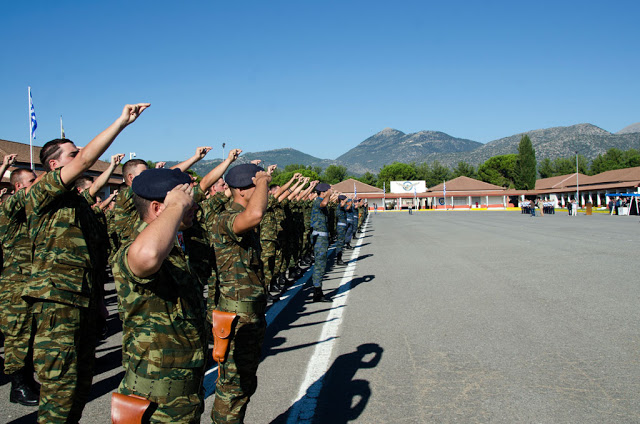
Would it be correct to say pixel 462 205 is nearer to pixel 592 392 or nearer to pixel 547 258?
pixel 547 258

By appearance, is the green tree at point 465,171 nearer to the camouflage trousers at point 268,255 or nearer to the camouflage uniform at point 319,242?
the camouflage uniform at point 319,242

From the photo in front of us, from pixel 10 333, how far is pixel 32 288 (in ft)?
4.63

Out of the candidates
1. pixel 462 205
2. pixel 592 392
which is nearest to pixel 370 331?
pixel 592 392

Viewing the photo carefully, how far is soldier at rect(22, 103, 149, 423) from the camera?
337 centimetres

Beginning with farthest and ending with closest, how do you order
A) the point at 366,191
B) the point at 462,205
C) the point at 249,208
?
the point at 366,191 → the point at 462,205 → the point at 249,208

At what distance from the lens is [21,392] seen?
4586 mm

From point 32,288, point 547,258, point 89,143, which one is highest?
point 89,143

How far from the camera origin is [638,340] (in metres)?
5.76

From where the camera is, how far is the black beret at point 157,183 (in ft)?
8.30

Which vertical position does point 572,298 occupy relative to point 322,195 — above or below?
below

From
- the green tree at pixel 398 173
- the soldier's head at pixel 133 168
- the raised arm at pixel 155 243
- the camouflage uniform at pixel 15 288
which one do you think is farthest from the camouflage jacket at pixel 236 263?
the green tree at pixel 398 173

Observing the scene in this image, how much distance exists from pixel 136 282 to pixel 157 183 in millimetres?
488

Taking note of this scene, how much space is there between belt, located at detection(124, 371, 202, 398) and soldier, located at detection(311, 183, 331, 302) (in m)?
6.14

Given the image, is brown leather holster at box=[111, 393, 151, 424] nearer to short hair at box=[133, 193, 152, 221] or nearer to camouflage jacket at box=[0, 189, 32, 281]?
short hair at box=[133, 193, 152, 221]
